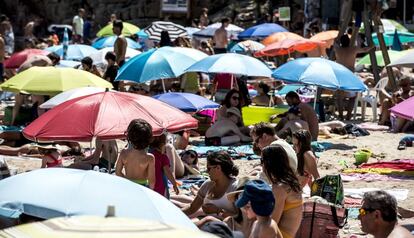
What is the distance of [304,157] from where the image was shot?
9562mm

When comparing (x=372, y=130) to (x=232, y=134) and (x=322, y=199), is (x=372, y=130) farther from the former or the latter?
(x=322, y=199)

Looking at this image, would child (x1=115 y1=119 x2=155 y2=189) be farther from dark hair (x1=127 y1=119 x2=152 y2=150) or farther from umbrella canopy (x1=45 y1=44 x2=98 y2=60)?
umbrella canopy (x1=45 y1=44 x2=98 y2=60)

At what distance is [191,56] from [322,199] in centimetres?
855

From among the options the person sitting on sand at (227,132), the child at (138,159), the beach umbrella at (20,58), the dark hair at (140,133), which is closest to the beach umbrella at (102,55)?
the beach umbrella at (20,58)

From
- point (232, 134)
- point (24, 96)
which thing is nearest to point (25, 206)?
point (232, 134)

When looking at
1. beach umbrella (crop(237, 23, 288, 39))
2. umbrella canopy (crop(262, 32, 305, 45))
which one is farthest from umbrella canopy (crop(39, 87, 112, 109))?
beach umbrella (crop(237, 23, 288, 39))

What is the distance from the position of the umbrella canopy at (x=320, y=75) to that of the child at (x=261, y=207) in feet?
28.6

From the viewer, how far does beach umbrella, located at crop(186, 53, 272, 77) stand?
1590 cm

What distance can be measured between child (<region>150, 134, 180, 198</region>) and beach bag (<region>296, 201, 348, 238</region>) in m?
1.34

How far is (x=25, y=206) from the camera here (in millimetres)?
5855

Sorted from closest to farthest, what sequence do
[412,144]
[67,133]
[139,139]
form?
[139,139] → [67,133] → [412,144]

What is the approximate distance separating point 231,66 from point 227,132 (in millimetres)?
1531

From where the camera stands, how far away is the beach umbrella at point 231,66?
15902 millimetres

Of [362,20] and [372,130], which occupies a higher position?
[362,20]
